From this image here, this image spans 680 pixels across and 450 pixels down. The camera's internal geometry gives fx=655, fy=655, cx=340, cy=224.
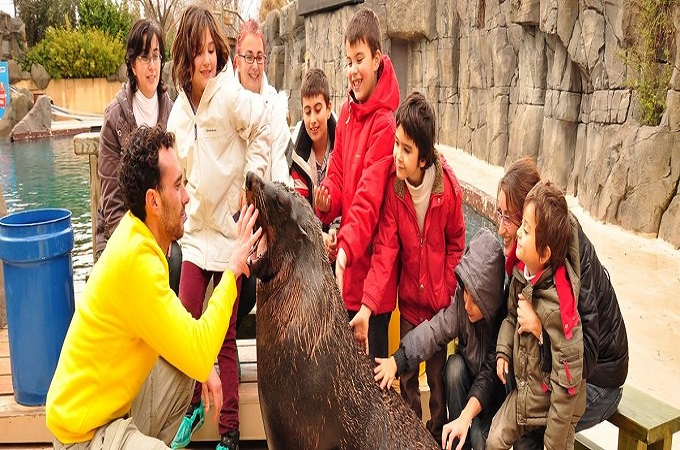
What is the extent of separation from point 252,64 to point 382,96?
110cm

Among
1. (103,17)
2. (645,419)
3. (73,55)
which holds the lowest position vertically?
(645,419)

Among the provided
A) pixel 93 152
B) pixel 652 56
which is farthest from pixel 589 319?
pixel 652 56

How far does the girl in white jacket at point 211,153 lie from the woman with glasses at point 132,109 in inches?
17.8

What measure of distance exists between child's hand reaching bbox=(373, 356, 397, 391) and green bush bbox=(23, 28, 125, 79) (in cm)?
3202

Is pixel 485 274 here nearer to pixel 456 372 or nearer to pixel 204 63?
pixel 456 372

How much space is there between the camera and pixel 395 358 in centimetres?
267

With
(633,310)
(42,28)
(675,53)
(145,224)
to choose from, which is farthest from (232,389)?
(42,28)

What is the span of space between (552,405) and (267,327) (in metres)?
1.03

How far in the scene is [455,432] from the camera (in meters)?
2.55

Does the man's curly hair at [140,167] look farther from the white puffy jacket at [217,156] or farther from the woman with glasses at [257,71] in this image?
the woman with glasses at [257,71]

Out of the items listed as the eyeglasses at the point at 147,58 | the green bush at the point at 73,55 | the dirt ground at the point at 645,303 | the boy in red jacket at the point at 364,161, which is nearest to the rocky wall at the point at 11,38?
the green bush at the point at 73,55

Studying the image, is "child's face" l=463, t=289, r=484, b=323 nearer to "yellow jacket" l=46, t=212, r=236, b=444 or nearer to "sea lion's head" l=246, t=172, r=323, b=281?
"sea lion's head" l=246, t=172, r=323, b=281

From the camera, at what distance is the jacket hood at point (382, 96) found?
296cm

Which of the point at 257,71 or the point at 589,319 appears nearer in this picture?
the point at 589,319
